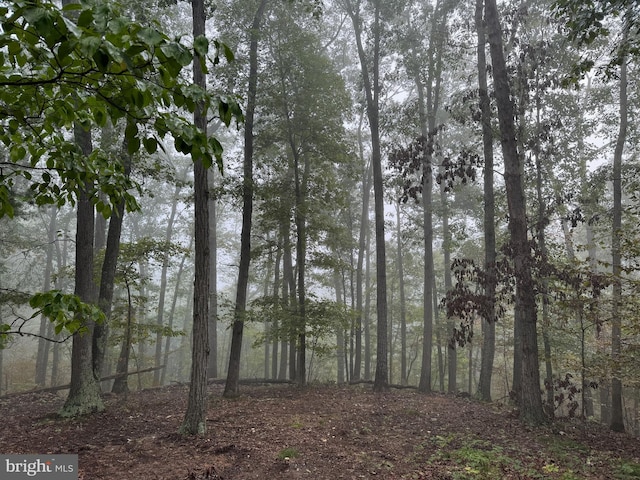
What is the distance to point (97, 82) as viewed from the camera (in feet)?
5.06

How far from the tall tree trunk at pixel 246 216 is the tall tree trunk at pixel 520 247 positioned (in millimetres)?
6160

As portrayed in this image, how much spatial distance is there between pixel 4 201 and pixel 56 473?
4410mm

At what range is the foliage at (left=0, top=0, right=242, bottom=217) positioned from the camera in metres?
1.22

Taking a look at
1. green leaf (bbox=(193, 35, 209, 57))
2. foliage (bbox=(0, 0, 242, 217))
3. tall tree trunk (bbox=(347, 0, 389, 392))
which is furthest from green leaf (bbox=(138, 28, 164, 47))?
tall tree trunk (bbox=(347, 0, 389, 392))

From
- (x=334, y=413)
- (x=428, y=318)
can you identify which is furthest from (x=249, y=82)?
(x=428, y=318)

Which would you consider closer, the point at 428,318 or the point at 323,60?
the point at 323,60

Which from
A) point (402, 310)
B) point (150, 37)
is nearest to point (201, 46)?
point (150, 37)

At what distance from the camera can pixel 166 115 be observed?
1.60m

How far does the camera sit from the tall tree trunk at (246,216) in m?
10.6

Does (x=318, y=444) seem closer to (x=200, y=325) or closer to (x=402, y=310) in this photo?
(x=200, y=325)

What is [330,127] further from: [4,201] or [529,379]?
[4,201]

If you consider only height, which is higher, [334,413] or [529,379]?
[529,379]

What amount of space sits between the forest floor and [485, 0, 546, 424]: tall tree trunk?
0.64m

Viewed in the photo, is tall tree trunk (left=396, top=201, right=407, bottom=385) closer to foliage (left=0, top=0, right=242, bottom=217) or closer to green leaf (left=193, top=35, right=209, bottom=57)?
foliage (left=0, top=0, right=242, bottom=217)
